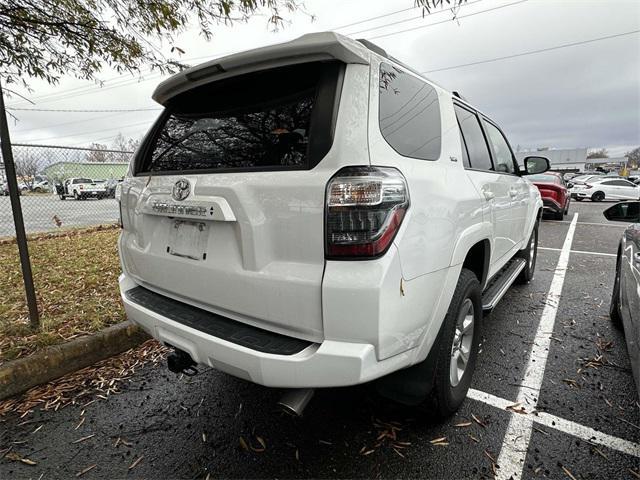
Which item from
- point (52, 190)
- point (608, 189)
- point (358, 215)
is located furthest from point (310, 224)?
point (608, 189)

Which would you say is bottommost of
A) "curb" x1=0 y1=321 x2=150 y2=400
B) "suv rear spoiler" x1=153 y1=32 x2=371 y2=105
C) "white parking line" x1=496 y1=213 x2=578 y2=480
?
"white parking line" x1=496 y1=213 x2=578 y2=480

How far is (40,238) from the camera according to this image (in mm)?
7539

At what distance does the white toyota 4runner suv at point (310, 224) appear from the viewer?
4.93 ft

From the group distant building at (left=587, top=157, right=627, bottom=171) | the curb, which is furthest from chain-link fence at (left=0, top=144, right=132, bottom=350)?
distant building at (left=587, top=157, right=627, bottom=171)

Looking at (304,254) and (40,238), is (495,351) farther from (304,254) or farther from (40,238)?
(40,238)

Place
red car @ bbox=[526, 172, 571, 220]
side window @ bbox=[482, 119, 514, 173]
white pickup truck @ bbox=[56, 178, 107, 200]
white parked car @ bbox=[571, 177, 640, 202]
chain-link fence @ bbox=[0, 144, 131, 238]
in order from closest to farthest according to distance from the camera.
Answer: side window @ bbox=[482, 119, 514, 173], chain-link fence @ bbox=[0, 144, 131, 238], red car @ bbox=[526, 172, 571, 220], white pickup truck @ bbox=[56, 178, 107, 200], white parked car @ bbox=[571, 177, 640, 202]

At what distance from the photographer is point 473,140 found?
283 cm

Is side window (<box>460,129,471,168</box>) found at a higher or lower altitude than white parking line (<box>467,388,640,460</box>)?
higher

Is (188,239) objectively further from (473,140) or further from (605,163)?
(605,163)

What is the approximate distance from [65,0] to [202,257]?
3374mm

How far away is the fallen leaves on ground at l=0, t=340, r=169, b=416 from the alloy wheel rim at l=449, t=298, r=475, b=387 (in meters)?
2.30

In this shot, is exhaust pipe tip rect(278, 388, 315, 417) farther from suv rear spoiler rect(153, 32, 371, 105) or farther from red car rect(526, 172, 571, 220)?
red car rect(526, 172, 571, 220)

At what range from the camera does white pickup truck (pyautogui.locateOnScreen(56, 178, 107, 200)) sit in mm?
17250

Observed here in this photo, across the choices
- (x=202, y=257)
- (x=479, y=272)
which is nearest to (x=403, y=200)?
(x=202, y=257)
